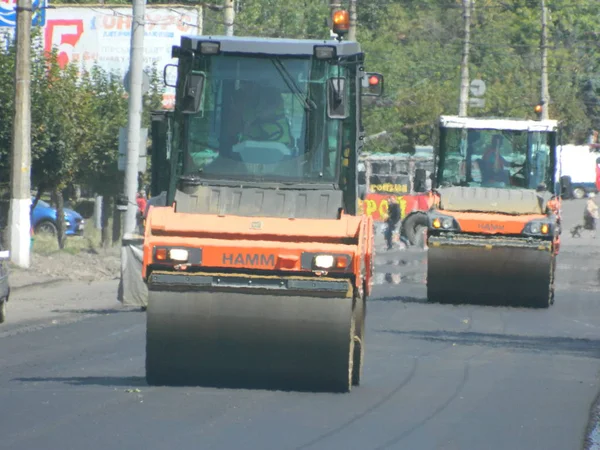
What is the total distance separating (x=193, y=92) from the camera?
12.4m

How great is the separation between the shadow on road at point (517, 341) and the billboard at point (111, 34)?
2866cm

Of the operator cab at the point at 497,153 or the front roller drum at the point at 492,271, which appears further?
the operator cab at the point at 497,153

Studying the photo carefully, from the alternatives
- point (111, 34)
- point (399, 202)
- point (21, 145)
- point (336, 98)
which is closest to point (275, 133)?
point (336, 98)

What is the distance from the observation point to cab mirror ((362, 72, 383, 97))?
1352 cm

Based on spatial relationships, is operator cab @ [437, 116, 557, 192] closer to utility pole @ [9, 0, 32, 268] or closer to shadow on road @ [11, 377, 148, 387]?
utility pole @ [9, 0, 32, 268]

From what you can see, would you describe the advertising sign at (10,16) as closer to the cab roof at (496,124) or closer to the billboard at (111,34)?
the billboard at (111,34)

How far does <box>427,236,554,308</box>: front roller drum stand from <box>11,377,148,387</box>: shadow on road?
11.0 meters

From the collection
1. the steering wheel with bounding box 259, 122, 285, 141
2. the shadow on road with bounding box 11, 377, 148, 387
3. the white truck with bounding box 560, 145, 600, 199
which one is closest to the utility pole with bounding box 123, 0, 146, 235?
the shadow on road with bounding box 11, 377, 148, 387

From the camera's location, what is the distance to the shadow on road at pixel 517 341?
56.4 feet

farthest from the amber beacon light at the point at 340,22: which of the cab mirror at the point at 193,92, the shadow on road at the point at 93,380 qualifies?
the shadow on road at the point at 93,380

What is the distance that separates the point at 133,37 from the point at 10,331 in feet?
38.7

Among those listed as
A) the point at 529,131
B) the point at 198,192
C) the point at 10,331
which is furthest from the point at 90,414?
the point at 529,131

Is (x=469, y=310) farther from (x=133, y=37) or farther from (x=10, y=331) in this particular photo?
(x=133, y=37)

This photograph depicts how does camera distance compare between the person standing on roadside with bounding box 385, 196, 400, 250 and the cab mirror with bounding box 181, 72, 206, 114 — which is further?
the person standing on roadside with bounding box 385, 196, 400, 250
